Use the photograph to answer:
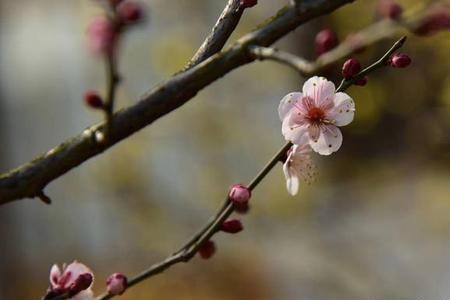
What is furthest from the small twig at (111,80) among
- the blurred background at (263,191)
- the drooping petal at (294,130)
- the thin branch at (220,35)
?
the blurred background at (263,191)

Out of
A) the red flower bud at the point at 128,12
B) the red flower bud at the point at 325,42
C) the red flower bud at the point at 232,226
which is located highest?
the red flower bud at the point at 325,42

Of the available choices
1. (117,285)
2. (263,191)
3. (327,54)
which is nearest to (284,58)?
(327,54)

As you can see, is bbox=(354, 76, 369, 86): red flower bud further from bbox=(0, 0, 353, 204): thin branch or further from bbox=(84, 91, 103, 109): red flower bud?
bbox=(84, 91, 103, 109): red flower bud

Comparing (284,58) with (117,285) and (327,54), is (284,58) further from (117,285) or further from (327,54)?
(117,285)

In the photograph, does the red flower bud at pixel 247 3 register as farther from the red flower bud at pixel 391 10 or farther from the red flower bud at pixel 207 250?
the red flower bud at pixel 207 250

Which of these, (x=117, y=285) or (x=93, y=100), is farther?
(x=117, y=285)

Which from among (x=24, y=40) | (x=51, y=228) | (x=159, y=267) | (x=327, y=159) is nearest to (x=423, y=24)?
(x=159, y=267)

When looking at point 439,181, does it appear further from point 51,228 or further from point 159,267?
point 159,267
